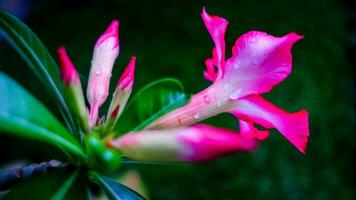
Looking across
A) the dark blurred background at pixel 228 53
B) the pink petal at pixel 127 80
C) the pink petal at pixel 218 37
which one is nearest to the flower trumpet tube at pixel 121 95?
the pink petal at pixel 127 80

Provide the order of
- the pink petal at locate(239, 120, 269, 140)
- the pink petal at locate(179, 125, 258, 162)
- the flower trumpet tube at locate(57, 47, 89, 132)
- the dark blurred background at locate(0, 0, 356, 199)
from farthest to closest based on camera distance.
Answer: the dark blurred background at locate(0, 0, 356, 199), the pink petal at locate(239, 120, 269, 140), the flower trumpet tube at locate(57, 47, 89, 132), the pink petal at locate(179, 125, 258, 162)

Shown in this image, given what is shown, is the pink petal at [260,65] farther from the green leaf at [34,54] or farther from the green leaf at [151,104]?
the green leaf at [34,54]

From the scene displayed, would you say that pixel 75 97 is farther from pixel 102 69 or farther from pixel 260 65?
pixel 260 65

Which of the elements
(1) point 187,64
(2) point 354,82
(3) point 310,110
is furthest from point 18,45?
(2) point 354,82

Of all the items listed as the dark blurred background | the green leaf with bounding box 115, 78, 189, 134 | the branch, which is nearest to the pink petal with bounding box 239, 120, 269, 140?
the green leaf with bounding box 115, 78, 189, 134

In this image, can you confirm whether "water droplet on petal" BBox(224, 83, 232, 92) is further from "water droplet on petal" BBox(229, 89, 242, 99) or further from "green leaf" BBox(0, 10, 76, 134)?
"green leaf" BBox(0, 10, 76, 134)

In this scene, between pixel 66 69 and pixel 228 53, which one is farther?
pixel 228 53

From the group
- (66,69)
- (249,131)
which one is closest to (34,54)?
(66,69)
